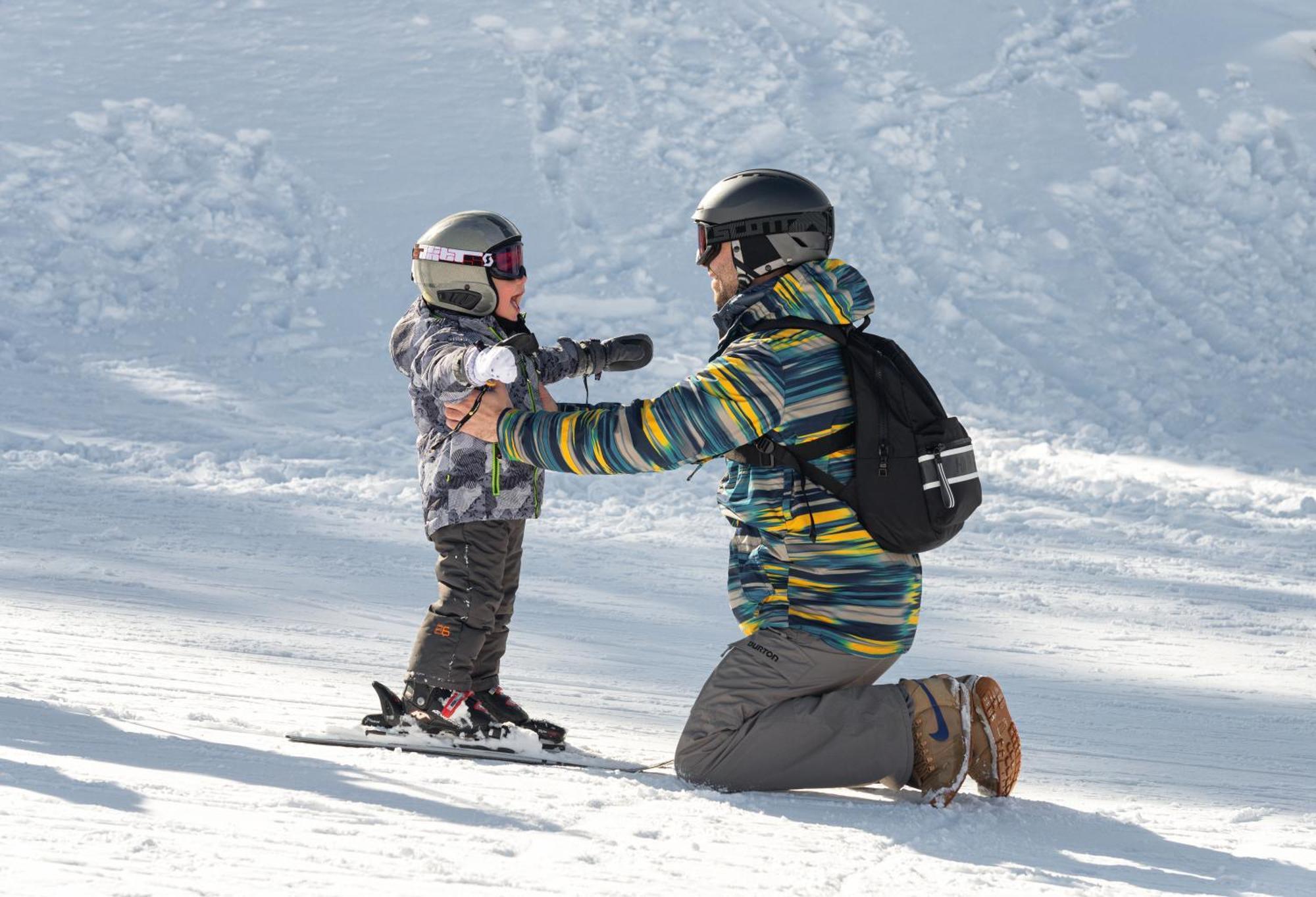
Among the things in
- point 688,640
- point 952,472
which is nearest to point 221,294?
point 688,640

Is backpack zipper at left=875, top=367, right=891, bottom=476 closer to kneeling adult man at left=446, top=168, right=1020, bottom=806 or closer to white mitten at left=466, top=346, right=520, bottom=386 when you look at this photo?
kneeling adult man at left=446, top=168, right=1020, bottom=806

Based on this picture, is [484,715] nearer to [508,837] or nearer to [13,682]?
[508,837]

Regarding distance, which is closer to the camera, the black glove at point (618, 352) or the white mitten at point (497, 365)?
the white mitten at point (497, 365)

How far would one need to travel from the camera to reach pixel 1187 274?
12.9 meters

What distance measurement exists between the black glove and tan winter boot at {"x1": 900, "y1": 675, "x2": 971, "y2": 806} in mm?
1314

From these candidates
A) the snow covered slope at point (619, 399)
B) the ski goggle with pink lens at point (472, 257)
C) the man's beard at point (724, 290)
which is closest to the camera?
the snow covered slope at point (619, 399)

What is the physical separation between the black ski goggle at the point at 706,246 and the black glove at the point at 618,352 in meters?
0.48

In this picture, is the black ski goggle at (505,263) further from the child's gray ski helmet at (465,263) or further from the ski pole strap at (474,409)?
the ski pole strap at (474,409)

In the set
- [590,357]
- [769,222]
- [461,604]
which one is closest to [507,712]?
[461,604]

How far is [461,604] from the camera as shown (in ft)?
12.9

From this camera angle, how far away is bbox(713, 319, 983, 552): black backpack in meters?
3.54

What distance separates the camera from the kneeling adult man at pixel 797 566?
11.7 ft

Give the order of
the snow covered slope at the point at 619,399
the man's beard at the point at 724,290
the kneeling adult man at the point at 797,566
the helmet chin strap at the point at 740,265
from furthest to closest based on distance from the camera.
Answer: the man's beard at the point at 724,290
the helmet chin strap at the point at 740,265
the kneeling adult man at the point at 797,566
the snow covered slope at the point at 619,399

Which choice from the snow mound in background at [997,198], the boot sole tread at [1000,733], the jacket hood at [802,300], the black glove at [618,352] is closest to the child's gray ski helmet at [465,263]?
the black glove at [618,352]
